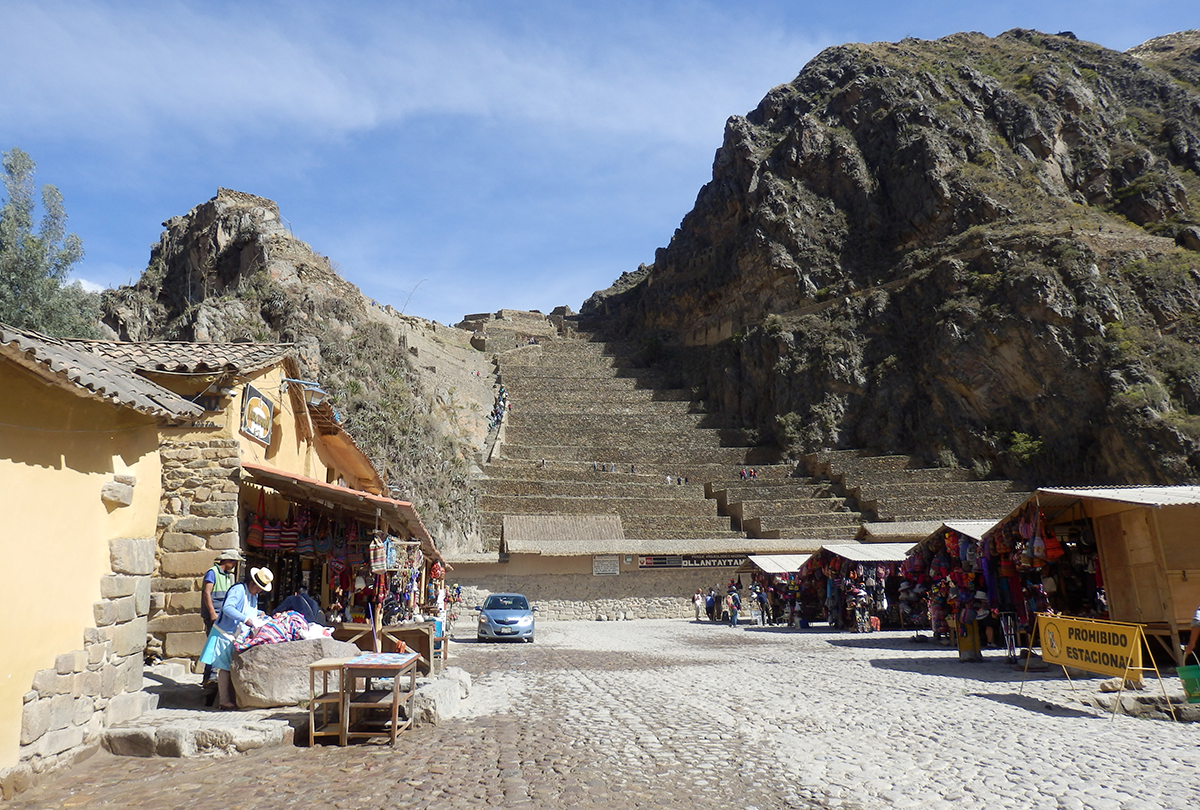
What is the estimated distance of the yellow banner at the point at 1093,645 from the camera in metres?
7.95

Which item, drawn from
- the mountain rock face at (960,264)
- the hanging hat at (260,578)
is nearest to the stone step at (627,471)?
the mountain rock face at (960,264)

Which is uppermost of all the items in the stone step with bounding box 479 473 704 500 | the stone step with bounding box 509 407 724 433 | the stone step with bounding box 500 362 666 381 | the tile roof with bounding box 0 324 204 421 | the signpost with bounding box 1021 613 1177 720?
the stone step with bounding box 500 362 666 381

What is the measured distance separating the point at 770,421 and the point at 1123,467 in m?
19.3

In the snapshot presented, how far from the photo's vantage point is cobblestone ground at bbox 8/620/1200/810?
4.79 metres

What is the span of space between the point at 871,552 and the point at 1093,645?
11250 millimetres

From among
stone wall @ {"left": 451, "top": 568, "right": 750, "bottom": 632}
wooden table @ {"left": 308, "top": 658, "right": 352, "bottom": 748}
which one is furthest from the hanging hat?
stone wall @ {"left": 451, "top": 568, "right": 750, "bottom": 632}

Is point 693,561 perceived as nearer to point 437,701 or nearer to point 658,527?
point 658,527

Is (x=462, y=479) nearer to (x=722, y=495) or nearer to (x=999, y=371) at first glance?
(x=722, y=495)

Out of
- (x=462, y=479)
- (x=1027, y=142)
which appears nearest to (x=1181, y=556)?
(x=462, y=479)

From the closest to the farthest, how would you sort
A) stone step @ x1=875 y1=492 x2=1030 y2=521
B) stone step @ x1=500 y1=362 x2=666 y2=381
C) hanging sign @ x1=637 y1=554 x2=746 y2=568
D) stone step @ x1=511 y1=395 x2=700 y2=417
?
hanging sign @ x1=637 y1=554 x2=746 y2=568 < stone step @ x1=875 y1=492 x2=1030 y2=521 < stone step @ x1=511 y1=395 x2=700 y2=417 < stone step @ x1=500 y1=362 x2=666 y2=381

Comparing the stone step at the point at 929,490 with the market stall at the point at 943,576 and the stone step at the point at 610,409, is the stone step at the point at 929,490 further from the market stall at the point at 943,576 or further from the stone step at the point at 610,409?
the market stall at the point at 943,576

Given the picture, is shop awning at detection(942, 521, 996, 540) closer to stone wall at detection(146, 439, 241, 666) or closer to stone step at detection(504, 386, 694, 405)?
stone wall at detection(146, 439, 241, 666)

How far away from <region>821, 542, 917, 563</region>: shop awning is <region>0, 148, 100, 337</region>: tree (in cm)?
2366

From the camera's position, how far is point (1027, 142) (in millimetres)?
54938
